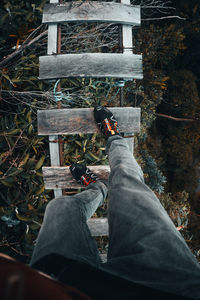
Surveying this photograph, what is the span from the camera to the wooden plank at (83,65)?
1.46 m

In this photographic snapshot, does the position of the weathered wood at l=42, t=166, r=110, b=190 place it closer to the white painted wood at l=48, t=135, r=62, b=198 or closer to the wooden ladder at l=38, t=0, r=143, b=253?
the white painted wood at l=48, t=135, r=62, b=198

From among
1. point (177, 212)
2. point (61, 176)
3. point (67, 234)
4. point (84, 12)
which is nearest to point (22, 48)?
point (84, 12)

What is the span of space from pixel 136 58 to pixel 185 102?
1702 millimetres

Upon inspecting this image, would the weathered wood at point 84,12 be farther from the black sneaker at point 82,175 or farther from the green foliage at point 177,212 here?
the green foliage at point 177,212

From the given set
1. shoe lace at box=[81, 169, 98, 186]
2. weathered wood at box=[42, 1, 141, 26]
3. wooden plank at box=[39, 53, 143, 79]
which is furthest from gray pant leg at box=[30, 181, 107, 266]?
weathered wood at box=[42, 1, 141, 26]

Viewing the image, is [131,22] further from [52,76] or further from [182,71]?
[182,71]

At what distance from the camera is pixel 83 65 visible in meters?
1.46

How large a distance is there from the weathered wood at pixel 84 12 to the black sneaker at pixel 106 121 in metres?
0.66

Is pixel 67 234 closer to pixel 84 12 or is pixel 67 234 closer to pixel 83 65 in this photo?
pixel 83 65

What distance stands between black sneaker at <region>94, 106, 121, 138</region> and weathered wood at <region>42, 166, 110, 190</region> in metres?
0.34

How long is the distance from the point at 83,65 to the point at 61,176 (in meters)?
0.90

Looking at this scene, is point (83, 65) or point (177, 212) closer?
point (83, 65)

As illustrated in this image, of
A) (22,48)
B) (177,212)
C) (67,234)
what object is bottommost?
(177,212)

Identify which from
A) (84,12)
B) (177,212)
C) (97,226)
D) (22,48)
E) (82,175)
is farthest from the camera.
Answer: (177,212)
